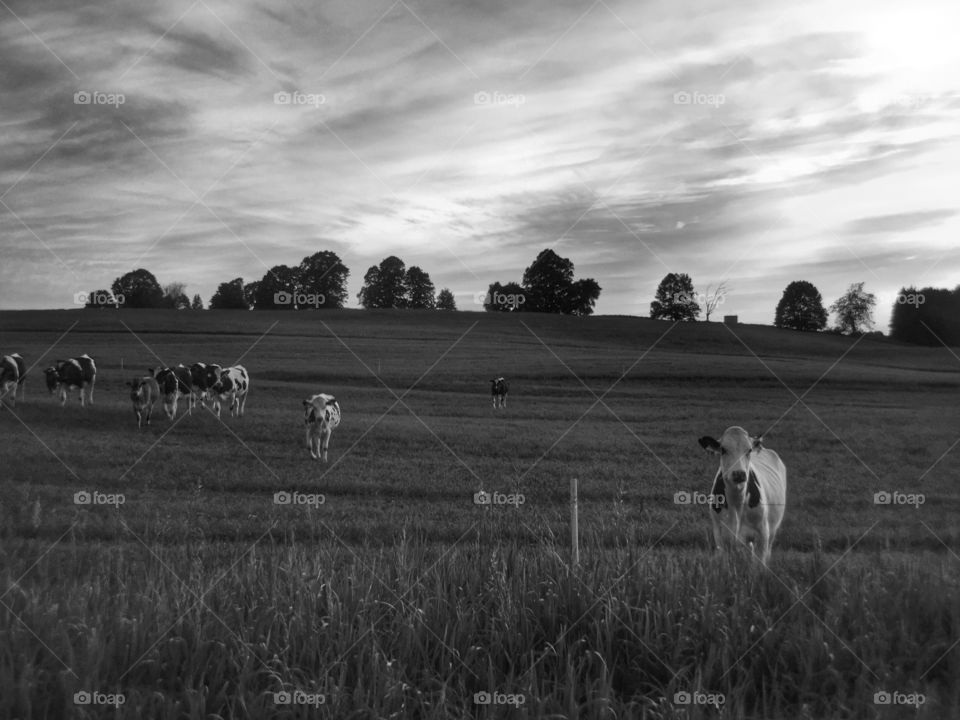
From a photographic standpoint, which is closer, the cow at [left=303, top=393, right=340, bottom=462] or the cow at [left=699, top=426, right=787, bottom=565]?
the cow at [left=699, top=426, right=787, bottom=565]

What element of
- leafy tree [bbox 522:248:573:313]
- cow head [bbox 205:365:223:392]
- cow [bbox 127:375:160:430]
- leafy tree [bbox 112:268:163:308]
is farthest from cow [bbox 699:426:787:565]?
leafy tree [bbox 112:268:163:308]

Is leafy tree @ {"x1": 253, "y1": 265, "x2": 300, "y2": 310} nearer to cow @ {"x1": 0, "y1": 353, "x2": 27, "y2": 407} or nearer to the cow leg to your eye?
cow @ {"x1": 0, "y1": 353, "x2": 27, "y2": 407}

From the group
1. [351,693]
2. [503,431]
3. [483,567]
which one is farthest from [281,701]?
[503,431]

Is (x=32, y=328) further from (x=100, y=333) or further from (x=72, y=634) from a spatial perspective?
(x=72, y=634)

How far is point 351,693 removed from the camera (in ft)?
20.1

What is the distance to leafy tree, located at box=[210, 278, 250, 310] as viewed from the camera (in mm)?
67688

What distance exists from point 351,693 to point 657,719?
2.47m

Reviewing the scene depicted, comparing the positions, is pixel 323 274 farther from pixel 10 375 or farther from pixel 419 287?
pixel 10 375

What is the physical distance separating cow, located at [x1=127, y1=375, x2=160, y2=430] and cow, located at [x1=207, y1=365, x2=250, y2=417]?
226cm

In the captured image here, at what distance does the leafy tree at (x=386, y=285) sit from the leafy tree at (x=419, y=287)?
0.58 meters

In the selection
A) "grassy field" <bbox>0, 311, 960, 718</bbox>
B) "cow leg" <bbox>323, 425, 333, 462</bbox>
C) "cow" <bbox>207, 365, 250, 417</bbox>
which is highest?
"cow" <bbox>207, 365, 250, 417</bbox>

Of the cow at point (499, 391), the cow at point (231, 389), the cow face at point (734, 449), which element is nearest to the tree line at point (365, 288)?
the cow at point (499, 391)

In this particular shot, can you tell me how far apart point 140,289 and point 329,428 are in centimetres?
3934

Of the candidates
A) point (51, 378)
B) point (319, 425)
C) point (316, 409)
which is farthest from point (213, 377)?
point (319, 425)
